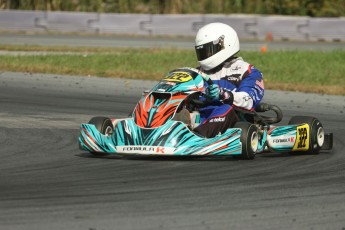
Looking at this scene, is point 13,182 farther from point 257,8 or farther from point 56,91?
point 257,8

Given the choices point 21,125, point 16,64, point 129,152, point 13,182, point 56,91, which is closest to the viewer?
point 13,182

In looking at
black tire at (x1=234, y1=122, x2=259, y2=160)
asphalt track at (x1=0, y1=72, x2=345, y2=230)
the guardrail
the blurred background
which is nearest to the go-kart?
black tire at (x1=234, y1=122, x2=259, y2=160)

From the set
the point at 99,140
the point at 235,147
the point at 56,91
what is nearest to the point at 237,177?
the point at 235,147

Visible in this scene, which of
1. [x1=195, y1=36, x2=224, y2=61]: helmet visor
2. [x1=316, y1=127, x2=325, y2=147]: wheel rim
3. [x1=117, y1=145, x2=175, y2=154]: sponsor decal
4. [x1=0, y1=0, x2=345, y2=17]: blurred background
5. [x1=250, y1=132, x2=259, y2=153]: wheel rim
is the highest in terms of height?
[x1=195, y1=36, x2=224, y2=61]: helmet visor

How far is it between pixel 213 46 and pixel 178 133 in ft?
4.60

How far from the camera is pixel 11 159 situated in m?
8.91

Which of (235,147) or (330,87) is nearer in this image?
(235,147)

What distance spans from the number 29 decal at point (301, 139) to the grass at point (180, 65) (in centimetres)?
643

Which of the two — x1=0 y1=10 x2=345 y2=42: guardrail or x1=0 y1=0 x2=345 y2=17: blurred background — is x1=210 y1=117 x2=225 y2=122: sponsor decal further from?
x1=0 y1=0 x2=345 y2=17: blurred background

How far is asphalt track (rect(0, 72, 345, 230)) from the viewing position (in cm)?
616

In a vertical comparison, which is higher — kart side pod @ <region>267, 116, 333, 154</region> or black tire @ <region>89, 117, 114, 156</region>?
black tire @ <region>89, 117, 114, 156</region>

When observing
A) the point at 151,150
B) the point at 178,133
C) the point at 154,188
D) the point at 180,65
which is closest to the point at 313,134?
the point at 178,133

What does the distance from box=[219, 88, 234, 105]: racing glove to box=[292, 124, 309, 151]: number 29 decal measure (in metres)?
0.73

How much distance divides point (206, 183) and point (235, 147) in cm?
138
